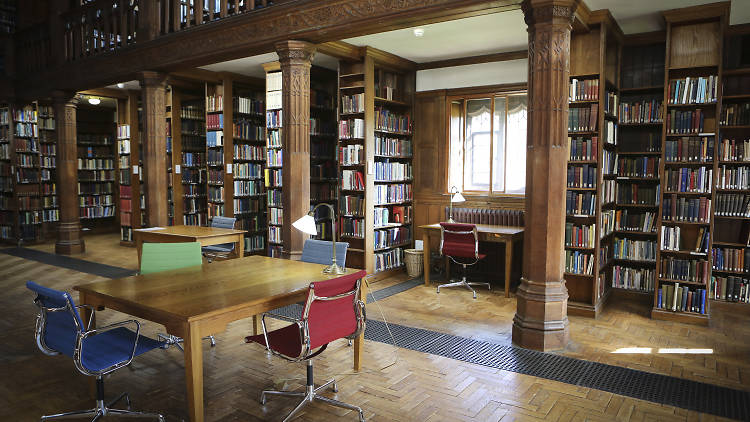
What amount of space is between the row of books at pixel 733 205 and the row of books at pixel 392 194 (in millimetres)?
4049

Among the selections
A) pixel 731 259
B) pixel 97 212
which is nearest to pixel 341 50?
pixel 731 259

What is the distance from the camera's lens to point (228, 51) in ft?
20.3

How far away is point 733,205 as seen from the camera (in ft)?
19.3

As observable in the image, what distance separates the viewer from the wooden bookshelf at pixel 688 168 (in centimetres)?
517

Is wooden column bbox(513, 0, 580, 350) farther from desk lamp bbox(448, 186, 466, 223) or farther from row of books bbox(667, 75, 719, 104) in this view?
desk lamp bbox(448, 186, 466, 223)

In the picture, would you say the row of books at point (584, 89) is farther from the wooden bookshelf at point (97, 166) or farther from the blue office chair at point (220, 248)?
the wooden bookshelf at point (97, 166)

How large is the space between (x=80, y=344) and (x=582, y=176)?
15.9 ft

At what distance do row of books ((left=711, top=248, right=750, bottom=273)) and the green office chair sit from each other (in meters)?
5.68

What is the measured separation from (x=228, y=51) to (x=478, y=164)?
3.88 metres

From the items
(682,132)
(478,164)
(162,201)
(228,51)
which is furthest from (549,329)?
(162,201)

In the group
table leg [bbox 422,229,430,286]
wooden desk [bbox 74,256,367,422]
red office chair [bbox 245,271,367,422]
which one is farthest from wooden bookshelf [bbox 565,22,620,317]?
red office chair [bbox 245,271,367,422]

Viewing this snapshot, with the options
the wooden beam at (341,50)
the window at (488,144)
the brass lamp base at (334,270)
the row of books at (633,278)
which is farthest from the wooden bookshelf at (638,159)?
the brass lamp base at (334,270)

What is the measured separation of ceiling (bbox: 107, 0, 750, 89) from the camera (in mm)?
5062

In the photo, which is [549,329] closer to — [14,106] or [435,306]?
[435,306]
